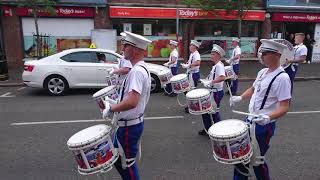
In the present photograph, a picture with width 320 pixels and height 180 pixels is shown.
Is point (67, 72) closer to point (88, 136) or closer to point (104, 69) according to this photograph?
point (104, 69)

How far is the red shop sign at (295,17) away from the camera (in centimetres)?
2108

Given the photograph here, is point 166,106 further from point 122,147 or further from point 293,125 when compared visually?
point 122,147

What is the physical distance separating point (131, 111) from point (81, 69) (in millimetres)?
7951

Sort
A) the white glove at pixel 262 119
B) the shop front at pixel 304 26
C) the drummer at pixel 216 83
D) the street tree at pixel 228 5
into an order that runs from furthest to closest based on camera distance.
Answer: the shop front at pixel 304 26 < the street tree at pixel 228 5 < the drummer at pixel 216 83 < the white glove at pixel 262 119

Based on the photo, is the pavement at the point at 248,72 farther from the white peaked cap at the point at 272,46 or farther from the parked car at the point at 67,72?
the white peaked cap at the point at 272,46

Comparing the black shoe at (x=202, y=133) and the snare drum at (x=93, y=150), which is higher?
the snare drum at (x=93, y=150)

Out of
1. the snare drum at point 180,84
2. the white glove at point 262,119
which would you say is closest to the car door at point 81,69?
the snare drum at point 180,84

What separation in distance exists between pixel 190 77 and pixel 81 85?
4022mm

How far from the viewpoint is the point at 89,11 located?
18.5 meters

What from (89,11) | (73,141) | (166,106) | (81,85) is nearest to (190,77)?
(166,106)

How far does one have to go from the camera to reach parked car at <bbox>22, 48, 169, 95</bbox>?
1132 cm

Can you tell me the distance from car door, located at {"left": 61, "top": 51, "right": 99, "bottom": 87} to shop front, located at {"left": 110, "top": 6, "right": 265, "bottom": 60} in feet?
24.9

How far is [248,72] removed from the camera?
696 inches

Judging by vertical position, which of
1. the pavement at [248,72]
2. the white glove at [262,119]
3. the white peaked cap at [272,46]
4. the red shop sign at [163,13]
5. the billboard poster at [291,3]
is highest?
the billboard poster at [291,3]
